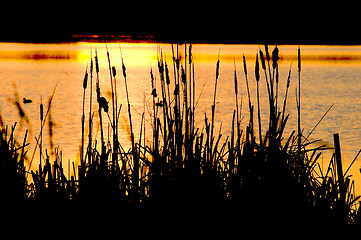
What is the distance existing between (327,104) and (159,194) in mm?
6822

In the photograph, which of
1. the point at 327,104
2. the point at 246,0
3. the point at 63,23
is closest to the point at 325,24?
the point at 246,0

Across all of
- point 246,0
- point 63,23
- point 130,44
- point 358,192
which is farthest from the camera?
point 130,44

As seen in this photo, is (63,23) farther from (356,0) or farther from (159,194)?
(159,194)

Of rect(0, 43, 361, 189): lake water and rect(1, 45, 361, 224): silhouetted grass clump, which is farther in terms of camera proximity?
rect(0, 43, 361, 189): lake water

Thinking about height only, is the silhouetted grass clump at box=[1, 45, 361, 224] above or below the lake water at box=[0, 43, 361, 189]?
above

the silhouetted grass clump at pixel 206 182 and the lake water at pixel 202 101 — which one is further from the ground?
the silhouetted grass clump at pixel 206 182

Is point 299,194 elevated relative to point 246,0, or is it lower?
lower

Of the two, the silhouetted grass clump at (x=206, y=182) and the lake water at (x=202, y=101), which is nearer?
the silhouetted grass clump at (x=206, y=182)

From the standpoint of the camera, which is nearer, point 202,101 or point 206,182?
point 206,182

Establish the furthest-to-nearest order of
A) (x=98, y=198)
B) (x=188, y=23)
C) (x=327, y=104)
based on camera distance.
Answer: (x=327, y=104), (x=188, y=23), (x=98, y=198)

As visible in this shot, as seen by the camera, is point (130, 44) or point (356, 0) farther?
point (130, 44)

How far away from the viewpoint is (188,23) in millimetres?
2873

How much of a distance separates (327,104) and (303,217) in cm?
670

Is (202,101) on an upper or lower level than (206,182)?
lower
